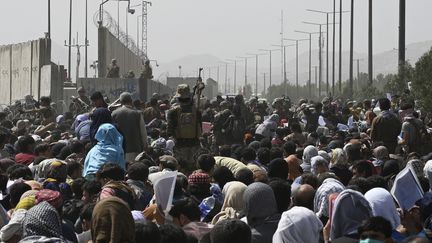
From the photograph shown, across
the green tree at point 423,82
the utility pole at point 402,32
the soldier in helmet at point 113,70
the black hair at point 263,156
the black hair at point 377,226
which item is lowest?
the black hair at point 377,226

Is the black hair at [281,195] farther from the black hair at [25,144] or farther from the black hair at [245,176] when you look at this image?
the black hair at [25,144]

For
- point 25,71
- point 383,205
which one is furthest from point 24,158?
point 25,71

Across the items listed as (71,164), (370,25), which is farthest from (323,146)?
(370,25)

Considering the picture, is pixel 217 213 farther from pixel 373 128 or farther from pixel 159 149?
pixel 373 128

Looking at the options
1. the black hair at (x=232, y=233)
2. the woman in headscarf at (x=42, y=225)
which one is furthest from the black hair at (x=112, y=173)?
the black hair at (x=232, y=233)

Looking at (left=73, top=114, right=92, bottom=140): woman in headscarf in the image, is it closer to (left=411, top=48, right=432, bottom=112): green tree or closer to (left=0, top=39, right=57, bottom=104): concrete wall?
(left=411, top=48, right=432, bottom=112): green tree

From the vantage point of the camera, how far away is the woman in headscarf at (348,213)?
978 cm

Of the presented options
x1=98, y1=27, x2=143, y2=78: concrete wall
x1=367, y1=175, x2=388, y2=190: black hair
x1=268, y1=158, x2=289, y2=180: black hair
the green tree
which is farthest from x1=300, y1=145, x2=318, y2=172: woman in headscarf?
x1=98, y1=27, x2=143, y2=78: concrete wall

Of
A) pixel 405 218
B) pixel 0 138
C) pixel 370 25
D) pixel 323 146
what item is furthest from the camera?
pixel 370 25

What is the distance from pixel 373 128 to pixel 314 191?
888 cm

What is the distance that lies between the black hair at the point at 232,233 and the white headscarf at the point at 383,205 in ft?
6.21

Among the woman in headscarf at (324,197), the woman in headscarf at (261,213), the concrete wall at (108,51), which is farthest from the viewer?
the concrete wall at (108,51)

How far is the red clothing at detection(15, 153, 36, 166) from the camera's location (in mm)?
15539

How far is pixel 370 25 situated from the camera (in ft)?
176
